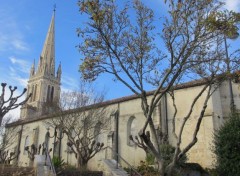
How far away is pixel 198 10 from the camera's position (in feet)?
35.2

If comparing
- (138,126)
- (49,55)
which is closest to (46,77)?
(49,55)

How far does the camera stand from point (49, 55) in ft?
287

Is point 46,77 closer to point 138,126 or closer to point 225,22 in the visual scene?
point 138,126

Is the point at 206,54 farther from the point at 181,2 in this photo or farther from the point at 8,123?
the point at 8,123

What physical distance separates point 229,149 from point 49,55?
254ft

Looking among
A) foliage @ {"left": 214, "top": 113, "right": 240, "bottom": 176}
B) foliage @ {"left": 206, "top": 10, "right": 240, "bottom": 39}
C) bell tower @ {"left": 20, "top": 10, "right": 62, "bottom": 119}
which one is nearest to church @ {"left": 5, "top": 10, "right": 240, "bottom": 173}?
foliage @ {"left": 214, "top": 113, "right": 240, "bottom": 176}

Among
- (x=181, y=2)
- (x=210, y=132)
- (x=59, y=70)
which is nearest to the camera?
(x=181, y=2)

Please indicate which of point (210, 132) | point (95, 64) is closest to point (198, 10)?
point (95, 64)

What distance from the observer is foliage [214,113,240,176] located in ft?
51.6

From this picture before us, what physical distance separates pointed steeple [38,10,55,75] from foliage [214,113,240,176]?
244ft

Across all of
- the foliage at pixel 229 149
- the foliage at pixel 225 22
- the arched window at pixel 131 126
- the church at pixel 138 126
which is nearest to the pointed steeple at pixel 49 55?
the church at pixel 138 126

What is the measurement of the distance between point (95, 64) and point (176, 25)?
3.50m

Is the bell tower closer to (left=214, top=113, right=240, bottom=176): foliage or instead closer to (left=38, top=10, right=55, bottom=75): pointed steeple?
(left=38, top=10, right=55, bottom=75): pointed steeple

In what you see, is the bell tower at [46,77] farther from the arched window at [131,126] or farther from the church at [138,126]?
the arched window at [131,126]
